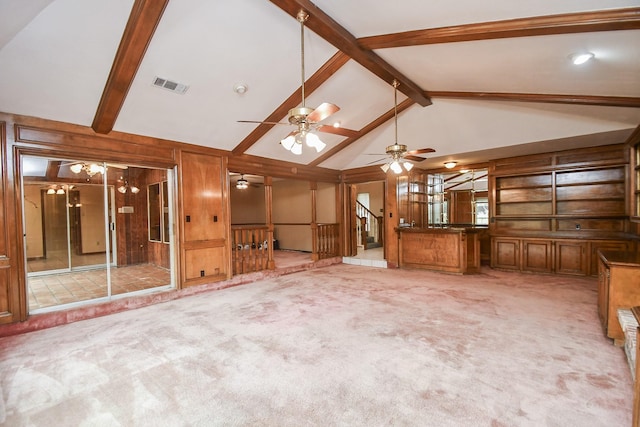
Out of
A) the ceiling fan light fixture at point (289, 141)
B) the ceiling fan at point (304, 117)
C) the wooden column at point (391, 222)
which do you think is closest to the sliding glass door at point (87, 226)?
the ceiling fan light fixture at point (289, 141)

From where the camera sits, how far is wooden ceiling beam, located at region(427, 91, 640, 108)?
11.9 feet

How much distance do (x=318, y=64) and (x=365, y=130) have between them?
7.95ft

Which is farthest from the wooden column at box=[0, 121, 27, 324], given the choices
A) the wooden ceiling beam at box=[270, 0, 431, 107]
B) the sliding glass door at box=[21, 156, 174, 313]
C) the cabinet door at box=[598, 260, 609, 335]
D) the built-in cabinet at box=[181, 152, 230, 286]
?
the cabinet door at box=[598, 260, 609, 335]

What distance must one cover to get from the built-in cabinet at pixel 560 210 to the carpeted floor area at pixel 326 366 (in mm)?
2060

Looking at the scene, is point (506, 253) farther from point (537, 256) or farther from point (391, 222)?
point (391, 222)

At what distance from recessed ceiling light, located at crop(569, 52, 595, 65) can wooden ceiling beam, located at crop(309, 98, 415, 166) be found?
242 cm

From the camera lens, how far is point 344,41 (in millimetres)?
3283

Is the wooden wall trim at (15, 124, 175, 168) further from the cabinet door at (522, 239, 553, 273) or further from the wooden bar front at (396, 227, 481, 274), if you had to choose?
the cabinet door at (522, 239, 553, 273)

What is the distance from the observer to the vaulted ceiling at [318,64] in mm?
2510

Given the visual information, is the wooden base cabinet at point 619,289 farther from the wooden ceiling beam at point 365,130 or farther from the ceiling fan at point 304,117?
the wooden ceiling beam at point 365,130

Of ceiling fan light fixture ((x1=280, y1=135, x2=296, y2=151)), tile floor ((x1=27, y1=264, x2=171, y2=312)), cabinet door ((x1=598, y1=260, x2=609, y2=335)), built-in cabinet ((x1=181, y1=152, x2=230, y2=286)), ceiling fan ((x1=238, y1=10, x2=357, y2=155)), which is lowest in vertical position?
tile floor ((x1=27, y1=264, x2=171, y2=312))

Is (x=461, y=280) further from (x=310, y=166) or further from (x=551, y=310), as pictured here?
(x=310, y=166)

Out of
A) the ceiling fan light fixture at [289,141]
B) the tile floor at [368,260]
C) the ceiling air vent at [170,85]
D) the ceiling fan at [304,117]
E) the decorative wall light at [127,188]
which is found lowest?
the tile floor at [368,260]

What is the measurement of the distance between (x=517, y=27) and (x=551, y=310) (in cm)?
348
